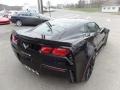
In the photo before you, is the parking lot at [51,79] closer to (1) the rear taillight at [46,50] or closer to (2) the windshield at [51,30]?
Result: (1) the rear taillight at [46,50]

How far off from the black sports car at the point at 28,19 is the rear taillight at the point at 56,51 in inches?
411

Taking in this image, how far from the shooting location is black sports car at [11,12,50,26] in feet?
43.1

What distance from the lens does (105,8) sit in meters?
58.0

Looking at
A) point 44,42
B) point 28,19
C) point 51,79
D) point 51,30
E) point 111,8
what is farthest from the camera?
point 111,8

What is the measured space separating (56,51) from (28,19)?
11.0m

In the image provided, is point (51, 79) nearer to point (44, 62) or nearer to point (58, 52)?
point (44, 62)

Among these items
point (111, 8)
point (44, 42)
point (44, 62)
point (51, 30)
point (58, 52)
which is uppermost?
point (111, 8)

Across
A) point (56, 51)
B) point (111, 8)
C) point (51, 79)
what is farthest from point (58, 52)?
point (111, 8)

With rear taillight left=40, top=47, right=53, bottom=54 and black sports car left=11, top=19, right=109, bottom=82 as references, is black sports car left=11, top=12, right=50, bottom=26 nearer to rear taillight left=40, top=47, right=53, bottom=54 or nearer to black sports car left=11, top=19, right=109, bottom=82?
black sports car left=11, top=19, right=109, bottom=82

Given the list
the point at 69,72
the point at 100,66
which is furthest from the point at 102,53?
the point at 69,72

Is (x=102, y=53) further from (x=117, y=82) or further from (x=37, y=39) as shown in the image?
(x=37, y=39)

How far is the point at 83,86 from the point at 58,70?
770 mm

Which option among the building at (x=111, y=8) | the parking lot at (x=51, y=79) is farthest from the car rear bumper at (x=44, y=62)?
the building at (x=111, y=8)

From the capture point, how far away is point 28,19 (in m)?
13.2
